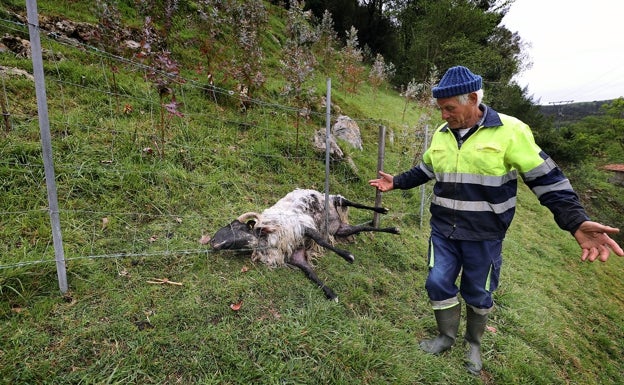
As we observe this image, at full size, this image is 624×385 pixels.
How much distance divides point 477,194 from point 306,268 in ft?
5.05

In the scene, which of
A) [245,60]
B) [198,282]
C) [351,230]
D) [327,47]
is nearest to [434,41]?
[327,47]

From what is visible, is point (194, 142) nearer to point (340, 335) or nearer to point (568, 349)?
point (340, 335)

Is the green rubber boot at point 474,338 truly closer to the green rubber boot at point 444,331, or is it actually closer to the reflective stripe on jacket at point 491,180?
the green rubber boot at point 444,331

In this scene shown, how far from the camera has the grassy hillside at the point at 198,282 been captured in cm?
179

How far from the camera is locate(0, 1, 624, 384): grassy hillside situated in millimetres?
1785

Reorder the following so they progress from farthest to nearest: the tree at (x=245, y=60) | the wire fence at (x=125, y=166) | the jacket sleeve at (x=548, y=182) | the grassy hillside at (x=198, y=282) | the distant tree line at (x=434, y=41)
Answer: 1. the distant tree line at (x=434, y=41)
2. the tree at (x=245, y=60)
3. the wire fence at (x=125, y=166)
4. the grassy hillside at (x=198, y=282)
5. the jacket sleeve at (x=548, y=182)

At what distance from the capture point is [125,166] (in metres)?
3.17

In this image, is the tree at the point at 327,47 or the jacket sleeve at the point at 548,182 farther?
the tree at the point at 327,47

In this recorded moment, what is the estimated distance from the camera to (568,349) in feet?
9.42

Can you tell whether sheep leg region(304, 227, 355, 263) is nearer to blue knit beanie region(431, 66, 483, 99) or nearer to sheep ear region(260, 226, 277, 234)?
sheep ear region(260, 226, 277, 234)

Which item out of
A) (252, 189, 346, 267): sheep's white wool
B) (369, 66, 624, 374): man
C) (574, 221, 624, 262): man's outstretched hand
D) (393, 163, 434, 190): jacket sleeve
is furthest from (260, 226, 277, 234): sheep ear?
(574, 221, 624, 262): man's outstretched hand

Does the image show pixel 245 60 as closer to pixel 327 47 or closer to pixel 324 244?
pixel 324 244

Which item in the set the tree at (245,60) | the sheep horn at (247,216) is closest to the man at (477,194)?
the sheep horn at (247,216)

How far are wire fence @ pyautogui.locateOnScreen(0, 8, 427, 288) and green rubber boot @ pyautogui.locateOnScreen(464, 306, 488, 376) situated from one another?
2.20 meters
